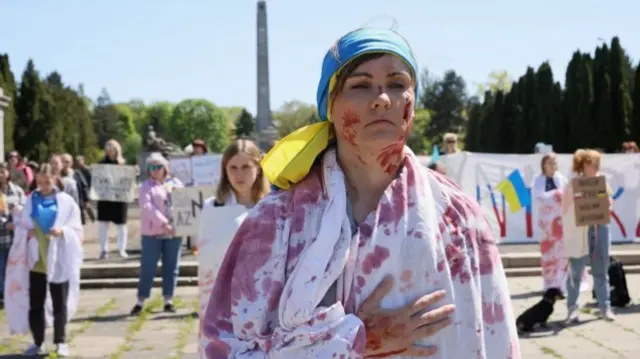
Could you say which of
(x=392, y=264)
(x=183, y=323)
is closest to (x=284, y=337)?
(x=392, y=264)

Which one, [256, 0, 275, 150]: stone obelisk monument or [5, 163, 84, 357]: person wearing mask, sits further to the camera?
[256, 0, 275, 150]: stone obelisk monument

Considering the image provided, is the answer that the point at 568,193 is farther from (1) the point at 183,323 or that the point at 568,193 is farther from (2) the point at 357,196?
(2) the point at 357,196

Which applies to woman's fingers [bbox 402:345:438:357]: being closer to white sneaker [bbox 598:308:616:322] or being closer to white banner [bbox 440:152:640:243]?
white sneaker [bbox 598:308:616:322]

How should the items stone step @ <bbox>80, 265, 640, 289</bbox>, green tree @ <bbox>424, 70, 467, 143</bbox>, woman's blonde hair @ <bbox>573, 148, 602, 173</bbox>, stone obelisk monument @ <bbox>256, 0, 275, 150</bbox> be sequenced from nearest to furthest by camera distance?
woman's blonde hair @ <bbox>573, 148, 602, 173</bbox> → stone step @ <bbox>80, 265, 640, 289</bbox> → stone obelisk monument @ <bbox>256, 0, 275, 150</bbox> → green tree @ <bbox>424, 70, 467, 143</bbox>

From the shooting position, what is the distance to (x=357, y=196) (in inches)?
101

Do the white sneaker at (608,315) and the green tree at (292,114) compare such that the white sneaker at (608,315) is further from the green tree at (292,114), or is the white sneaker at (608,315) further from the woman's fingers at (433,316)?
the green tree at (292,114)

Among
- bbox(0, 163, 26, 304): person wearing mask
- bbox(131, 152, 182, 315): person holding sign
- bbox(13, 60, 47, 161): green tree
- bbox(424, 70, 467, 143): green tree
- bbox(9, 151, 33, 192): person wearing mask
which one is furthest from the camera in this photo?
bbox(424, 70, 467, 143): green tree

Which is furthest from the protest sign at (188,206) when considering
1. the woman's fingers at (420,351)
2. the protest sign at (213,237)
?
the woman's fingers at (420,351)

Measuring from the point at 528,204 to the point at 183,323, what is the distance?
8.66 meters

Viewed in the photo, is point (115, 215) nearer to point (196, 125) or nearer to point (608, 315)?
point (608, 315)

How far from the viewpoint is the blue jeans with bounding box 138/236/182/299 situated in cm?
1133

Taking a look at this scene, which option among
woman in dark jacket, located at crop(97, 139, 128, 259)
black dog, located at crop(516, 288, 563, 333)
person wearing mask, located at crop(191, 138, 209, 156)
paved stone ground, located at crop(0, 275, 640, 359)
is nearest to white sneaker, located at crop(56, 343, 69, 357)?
paved stone ground, located at crop(0, 275, 640, 359)

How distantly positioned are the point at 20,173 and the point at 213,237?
9.90 meters

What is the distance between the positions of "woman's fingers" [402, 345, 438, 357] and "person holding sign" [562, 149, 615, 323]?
26.4 ft
